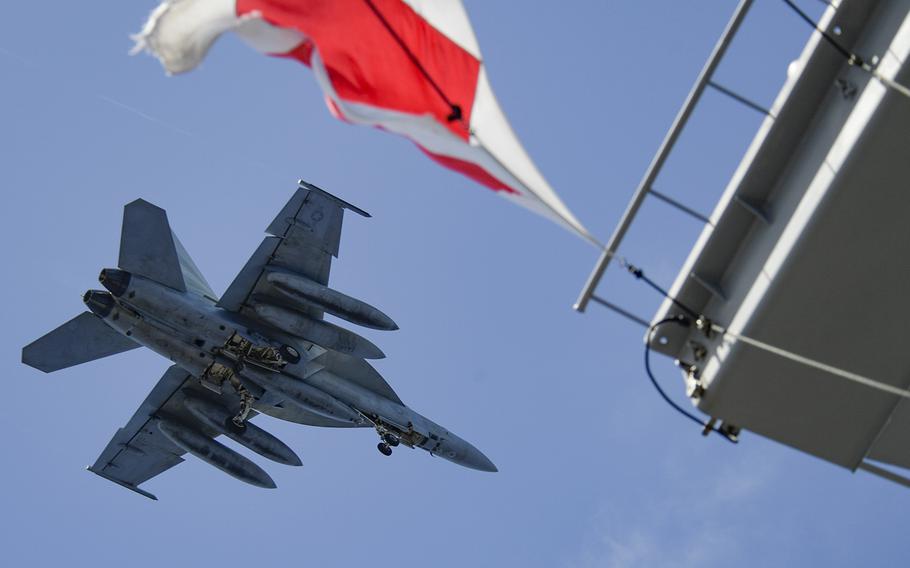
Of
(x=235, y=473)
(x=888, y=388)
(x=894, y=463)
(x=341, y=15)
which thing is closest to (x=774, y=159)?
(x=888, y=388)

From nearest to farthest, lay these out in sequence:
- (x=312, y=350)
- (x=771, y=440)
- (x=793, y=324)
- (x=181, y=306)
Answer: (x=793, y=324)
(x=771, y=440)
(x=181, y=306)
(x=312, y=350)

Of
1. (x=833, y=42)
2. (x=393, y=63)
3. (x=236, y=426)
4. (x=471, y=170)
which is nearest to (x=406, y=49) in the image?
(x=393, y=63)

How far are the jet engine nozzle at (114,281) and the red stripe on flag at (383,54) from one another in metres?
17.1

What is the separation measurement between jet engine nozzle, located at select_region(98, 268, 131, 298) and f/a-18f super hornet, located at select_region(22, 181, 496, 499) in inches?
1.0

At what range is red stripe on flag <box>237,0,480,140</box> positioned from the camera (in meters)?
9.31

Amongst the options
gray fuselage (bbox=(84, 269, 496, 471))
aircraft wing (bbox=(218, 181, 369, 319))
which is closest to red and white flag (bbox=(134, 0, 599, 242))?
gray fuselage (bbox=(84, 269, 496, 471))

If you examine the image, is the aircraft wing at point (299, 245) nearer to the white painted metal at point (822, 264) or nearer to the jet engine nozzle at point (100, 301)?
the jet engine nozzle at point (100, 301)

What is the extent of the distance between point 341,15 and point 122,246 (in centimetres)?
1846

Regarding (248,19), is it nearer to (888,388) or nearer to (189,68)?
(189,68)

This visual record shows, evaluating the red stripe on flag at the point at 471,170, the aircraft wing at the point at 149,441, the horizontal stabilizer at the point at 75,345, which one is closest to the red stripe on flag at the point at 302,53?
the red stripe on flag at the point at 471,170

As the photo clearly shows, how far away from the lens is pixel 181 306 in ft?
84.3

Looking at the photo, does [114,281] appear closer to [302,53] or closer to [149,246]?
[149,246]

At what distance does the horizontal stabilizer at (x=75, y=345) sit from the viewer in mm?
27547

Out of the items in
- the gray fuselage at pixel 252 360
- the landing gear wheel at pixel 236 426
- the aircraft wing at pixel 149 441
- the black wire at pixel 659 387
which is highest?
the black wire at pixel 659 387
